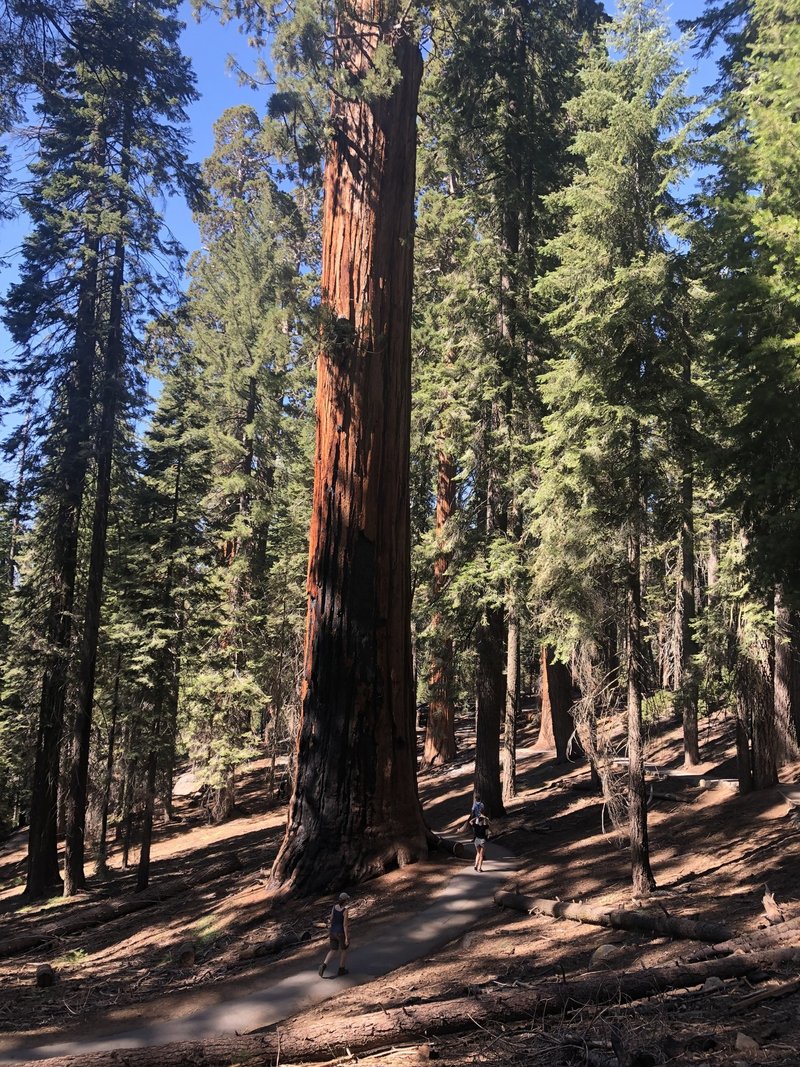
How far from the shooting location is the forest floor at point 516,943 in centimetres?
448

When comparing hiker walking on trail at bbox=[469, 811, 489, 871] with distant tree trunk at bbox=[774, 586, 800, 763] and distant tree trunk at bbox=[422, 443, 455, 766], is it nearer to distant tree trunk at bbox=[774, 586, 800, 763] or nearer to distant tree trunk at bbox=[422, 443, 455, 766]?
distant tree trunk at bbox=[422, 443, 455, 766]

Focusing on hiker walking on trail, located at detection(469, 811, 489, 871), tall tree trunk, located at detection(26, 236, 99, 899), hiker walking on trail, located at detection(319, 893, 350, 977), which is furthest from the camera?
tall tree trunk, located at detection(26, 236, 99, 899)

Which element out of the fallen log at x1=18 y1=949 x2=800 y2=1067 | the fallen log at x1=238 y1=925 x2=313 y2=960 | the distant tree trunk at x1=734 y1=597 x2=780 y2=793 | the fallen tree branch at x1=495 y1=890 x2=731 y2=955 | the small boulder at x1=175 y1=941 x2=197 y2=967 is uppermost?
the distant tree trunk at x1=734 y1=597 x2=780 y2=793

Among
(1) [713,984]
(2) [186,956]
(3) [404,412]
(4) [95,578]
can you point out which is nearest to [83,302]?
(4) [95,578]

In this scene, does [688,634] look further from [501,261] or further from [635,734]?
[501,261]

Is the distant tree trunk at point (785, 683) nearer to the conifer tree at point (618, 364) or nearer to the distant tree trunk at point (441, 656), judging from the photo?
the conifer tree at point (618, 364)

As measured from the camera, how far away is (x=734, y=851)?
40.9 feet

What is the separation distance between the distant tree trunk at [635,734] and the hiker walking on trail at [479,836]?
97.9 inches

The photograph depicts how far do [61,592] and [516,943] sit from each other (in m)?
15.9

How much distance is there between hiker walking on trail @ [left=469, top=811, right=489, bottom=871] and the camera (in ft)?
41.4

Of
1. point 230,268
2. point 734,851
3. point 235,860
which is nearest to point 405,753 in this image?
point 734,851

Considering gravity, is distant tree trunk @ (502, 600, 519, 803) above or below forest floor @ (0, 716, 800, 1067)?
above

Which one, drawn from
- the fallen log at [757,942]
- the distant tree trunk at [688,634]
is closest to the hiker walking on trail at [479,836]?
the distant tree trunk at [688,634]

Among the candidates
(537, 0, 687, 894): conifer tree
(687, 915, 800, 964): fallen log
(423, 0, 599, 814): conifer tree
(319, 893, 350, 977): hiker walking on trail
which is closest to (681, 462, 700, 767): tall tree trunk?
(537, 0, 687, 894): conifer tree
